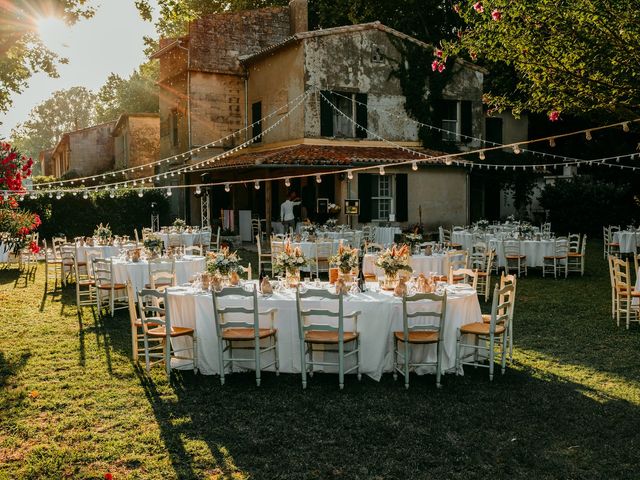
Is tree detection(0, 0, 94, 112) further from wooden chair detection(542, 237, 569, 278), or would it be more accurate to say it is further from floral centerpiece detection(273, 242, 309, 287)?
wooden chair detection(542, 237, 569, 278)

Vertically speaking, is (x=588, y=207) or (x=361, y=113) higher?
(x=361, y=113)

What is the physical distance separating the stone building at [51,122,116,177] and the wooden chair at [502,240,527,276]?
99.9ft

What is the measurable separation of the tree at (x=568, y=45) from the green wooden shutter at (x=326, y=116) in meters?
8.74

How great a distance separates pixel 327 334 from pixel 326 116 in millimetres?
15448

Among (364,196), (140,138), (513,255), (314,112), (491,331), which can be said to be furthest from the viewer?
(140,138)

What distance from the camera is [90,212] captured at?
24.4m

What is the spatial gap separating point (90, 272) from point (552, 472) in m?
10.1

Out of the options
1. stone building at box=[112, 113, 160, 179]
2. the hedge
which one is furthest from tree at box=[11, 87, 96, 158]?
the hedge

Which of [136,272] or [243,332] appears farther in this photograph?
[136,272]

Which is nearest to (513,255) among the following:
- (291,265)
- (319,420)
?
(291,265)

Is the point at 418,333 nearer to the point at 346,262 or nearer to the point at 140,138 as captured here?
the point at 346,262

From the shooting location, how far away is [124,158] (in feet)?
115

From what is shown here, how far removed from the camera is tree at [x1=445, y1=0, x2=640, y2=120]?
35.0 ft

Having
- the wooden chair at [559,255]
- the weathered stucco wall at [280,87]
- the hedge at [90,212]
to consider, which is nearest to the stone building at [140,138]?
the hedge at [90,212]
